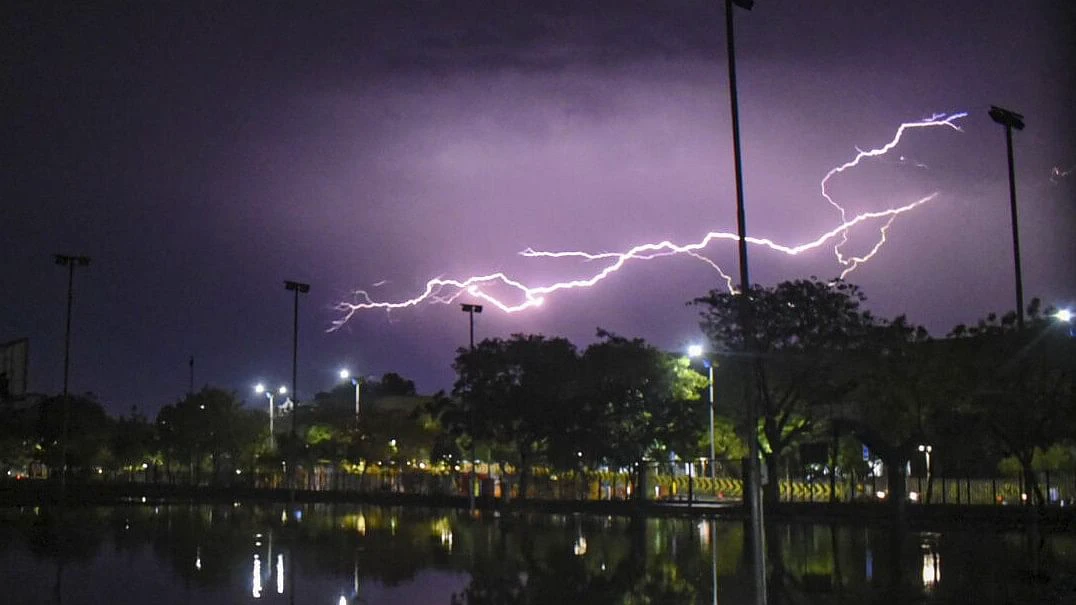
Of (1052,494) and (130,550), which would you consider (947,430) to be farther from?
(130,550)

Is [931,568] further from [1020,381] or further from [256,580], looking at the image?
[256,580]

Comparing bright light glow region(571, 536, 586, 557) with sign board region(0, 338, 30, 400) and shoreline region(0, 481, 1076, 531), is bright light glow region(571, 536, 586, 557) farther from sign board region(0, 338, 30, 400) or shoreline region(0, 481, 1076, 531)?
sign board region(0, 338, 30, 400)

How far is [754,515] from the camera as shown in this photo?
1349 centimetres

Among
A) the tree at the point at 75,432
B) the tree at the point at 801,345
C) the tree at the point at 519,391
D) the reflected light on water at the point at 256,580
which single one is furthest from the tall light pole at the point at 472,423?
the tree at the point at 75,432

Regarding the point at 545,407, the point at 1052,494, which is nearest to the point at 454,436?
the point at 545,407

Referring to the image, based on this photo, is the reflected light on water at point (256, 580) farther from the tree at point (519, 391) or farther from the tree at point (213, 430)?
the tree at point (213, 430)

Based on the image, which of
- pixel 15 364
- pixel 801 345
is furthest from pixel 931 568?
pixel 15 364

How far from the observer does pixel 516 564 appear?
77.7 ft

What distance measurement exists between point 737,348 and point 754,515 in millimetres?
34345

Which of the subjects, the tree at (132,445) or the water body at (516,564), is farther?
the tree at (132,445)

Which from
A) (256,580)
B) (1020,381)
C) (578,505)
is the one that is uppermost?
(1020,381)

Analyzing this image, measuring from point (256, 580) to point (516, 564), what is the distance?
5493 millimetres

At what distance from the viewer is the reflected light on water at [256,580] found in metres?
18.8

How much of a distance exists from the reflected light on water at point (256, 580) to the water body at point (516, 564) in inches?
1.7
